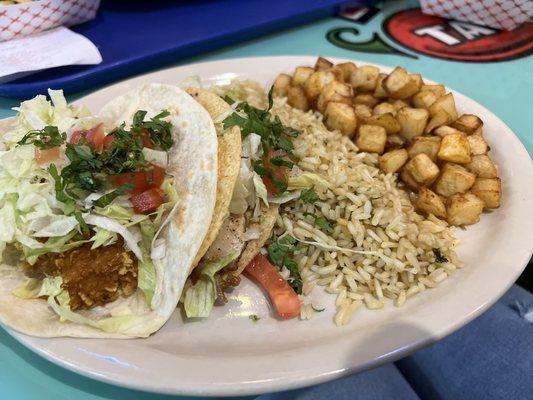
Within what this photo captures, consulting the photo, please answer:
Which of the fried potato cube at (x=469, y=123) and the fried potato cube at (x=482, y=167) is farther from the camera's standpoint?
the fried potato cube at (x=469, y=123)

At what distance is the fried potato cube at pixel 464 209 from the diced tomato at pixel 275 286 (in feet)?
2.43

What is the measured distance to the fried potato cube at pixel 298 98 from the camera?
2.50 metres

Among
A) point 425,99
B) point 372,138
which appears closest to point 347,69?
point 425,99

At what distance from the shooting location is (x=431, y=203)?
6.39 ft

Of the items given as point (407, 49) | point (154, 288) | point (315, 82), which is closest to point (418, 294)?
point (154, 288)

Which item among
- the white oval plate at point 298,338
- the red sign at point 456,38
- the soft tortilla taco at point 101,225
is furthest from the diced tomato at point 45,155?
the red sign at point 456,38

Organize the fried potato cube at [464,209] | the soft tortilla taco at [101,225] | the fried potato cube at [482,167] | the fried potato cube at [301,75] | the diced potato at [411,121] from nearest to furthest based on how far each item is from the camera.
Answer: the soft tortilla taco at [101,225], the fried potato cube at [464,209], the fried potato cube at [482,167], the diced potato at [411,121], the fried potato cube at [301,75]

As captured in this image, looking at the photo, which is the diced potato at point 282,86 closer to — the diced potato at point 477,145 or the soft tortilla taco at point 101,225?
the soft tortilla taco at point 101,225

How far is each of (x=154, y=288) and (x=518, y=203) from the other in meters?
1.44

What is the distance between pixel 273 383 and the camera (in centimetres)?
129

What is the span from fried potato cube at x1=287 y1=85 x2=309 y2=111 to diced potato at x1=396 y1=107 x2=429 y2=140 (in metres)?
0.50

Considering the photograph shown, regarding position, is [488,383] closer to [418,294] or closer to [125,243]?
[418,294]

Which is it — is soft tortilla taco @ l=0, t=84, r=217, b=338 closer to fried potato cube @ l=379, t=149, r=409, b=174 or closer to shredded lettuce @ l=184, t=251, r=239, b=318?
shredded lettuce @ l=184, t=251, r=239, b=318

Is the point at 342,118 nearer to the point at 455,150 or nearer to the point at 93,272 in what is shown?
the point at 455,150
